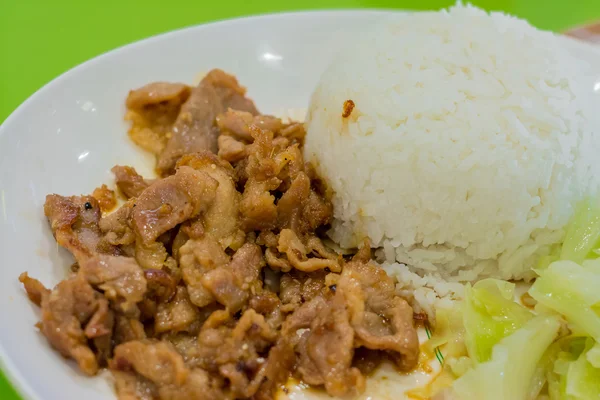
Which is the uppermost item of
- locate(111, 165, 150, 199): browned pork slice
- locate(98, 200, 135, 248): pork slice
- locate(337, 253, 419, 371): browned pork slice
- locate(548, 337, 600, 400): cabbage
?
locate(98, 200, 135, 248): pork slice

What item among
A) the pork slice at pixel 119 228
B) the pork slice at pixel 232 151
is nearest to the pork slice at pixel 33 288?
the pork slice at pixel 119 228

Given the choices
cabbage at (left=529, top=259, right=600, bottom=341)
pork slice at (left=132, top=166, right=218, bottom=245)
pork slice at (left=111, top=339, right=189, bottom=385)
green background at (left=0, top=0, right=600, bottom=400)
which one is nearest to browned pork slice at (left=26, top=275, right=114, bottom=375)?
pork slice at (left=111, top=339, right=189, bottom=385)

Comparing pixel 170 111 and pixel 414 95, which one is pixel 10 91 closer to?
pixel 170 111

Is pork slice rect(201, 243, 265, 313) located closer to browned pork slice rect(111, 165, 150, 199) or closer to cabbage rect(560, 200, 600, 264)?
browned pork slice rect(111, 165, 150, 199)

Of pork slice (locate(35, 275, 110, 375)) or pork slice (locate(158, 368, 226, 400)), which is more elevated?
pork slice (locate(35, 275, 110, 375))

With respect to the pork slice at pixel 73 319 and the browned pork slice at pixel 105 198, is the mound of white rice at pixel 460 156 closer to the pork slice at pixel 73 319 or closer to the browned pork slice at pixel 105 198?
the browned pork slice at pixel 105 198

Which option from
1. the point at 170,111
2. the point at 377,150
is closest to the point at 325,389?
the point at 377,150

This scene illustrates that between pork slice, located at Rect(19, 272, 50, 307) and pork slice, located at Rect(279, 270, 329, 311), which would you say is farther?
pork slice, located at Rect(279, 270, 329, 311)

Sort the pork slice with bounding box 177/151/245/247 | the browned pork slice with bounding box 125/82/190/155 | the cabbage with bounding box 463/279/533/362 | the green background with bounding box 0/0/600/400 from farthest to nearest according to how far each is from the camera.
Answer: the green background with bounding box 0/0/600/400 → the browned pork slice with bounding box 125/82/190/155 → the pork slice with bounding box 177/151/245/247 → the cabbage with bounding box 463/279/533/362
